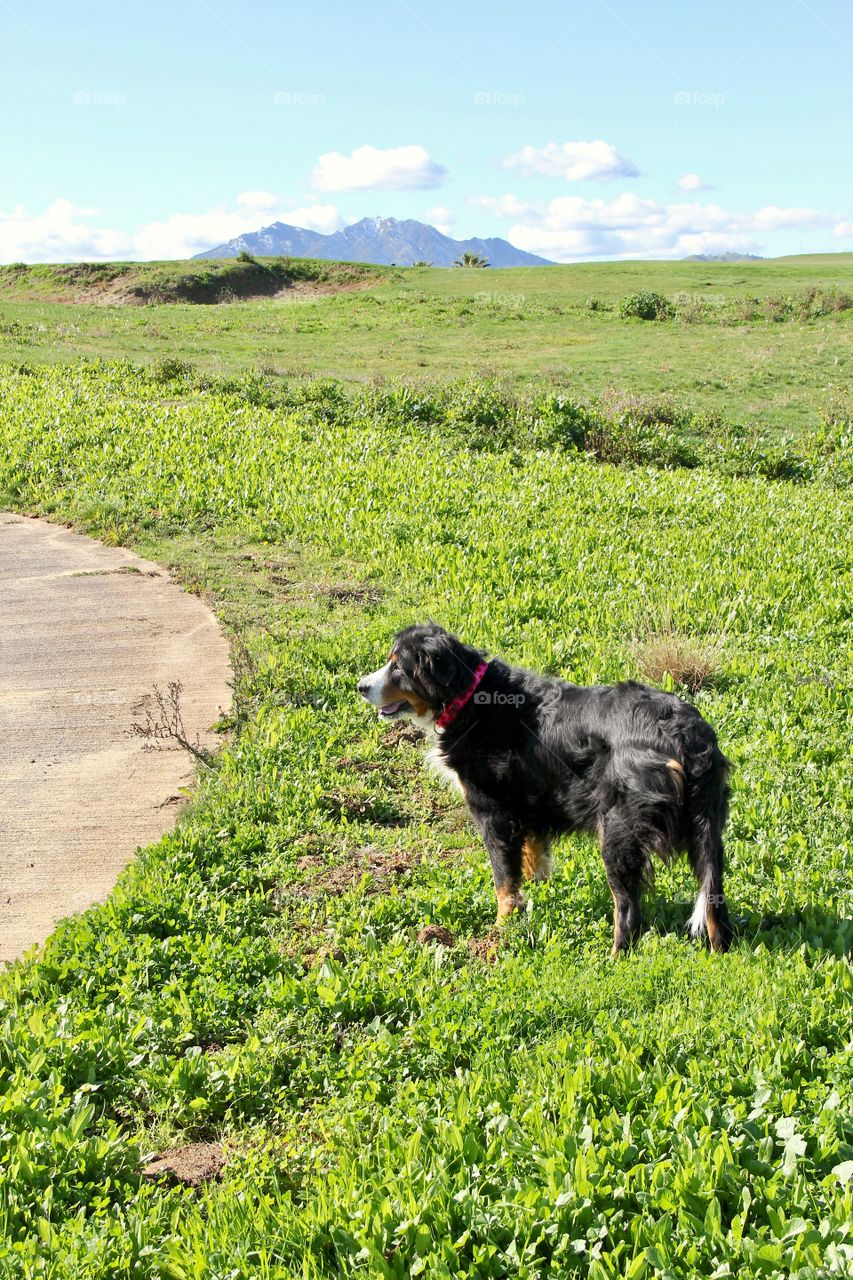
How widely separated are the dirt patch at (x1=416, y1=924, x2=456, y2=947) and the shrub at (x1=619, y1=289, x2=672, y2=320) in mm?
35029

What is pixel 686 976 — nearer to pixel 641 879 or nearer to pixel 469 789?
pixel 641 879

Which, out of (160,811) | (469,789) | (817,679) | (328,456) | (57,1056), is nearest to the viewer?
(57,1056)

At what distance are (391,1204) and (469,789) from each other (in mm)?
2611

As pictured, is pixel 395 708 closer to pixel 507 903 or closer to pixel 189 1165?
pixel 507 903

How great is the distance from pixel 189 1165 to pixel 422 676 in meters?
2.76

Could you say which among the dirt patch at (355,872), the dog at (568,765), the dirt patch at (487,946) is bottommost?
the dirt patch at (487,946)

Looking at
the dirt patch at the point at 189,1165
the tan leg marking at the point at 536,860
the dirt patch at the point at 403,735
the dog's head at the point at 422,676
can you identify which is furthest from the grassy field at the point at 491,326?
the dirt patch at the point at 189,1165

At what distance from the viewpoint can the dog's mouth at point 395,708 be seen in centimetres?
591

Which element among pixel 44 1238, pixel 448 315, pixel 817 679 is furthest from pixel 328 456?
pixel 448 315

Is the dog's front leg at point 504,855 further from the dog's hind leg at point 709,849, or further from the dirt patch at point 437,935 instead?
the dog's hind leg at point 709,849

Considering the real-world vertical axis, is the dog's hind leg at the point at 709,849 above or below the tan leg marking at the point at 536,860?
above

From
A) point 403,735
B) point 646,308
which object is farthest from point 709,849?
point 646,308

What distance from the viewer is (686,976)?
432 cm

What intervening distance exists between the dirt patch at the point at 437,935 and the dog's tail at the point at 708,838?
1.28 m
